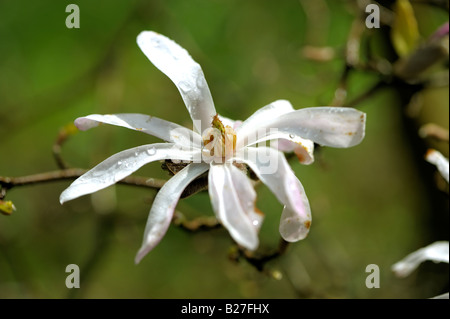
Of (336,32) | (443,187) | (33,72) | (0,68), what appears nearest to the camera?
(443,187)

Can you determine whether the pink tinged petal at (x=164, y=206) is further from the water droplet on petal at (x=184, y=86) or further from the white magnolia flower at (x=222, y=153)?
the water droplet on petal at (x=184, y=86)

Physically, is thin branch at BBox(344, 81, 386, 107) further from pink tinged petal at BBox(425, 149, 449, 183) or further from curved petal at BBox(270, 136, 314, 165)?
curved petal at BBox(270, 136, 314, 165)

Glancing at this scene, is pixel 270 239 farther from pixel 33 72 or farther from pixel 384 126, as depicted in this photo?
pixel 33 72

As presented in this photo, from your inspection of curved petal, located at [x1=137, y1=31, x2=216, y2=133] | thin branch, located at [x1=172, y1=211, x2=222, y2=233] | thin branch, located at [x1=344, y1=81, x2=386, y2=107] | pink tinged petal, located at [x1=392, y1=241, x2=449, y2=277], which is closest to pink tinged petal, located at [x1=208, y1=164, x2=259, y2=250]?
curved petal, located at [x1=137, y1=31, x2=216, y2=133]

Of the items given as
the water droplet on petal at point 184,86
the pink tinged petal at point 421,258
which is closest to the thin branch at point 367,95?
the pink tinged petal at point 421,258

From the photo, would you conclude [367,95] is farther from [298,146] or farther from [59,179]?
[59,179]
